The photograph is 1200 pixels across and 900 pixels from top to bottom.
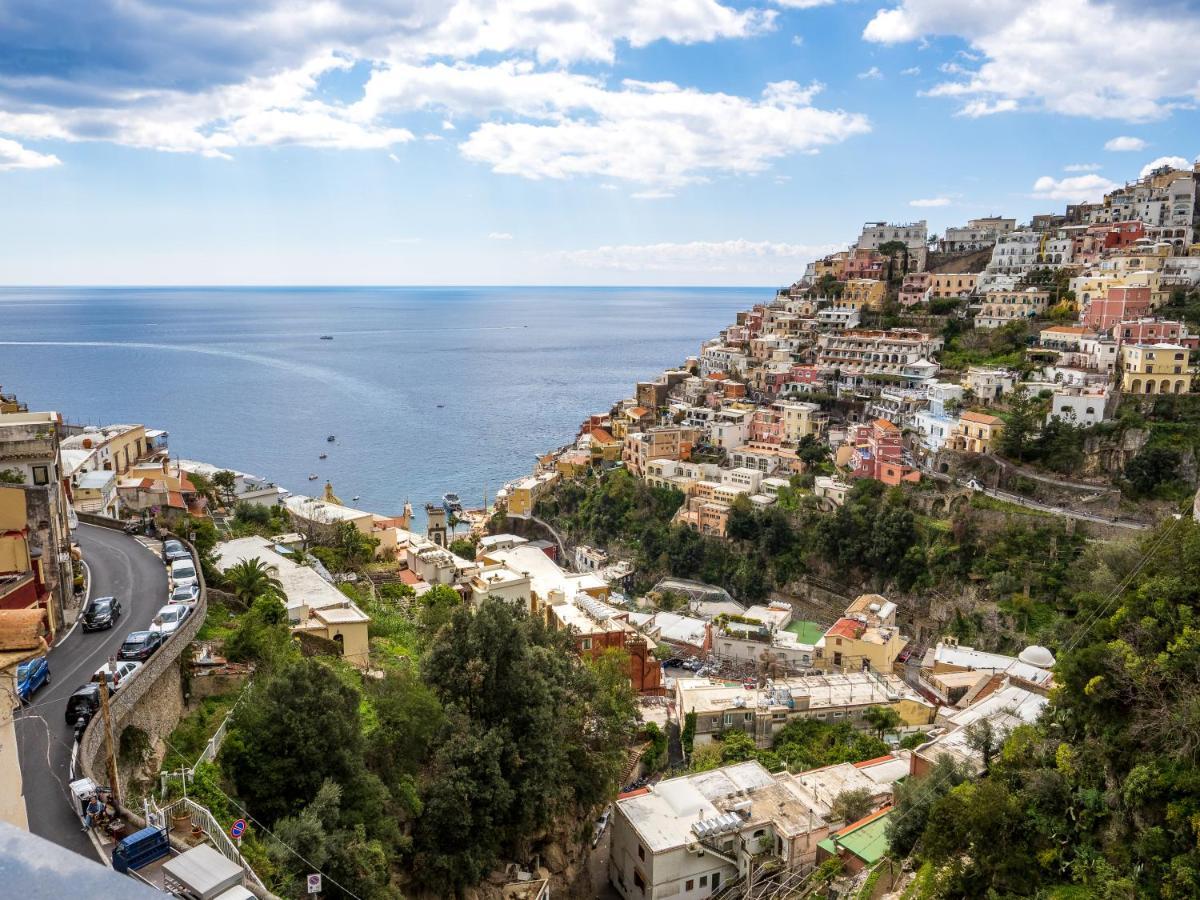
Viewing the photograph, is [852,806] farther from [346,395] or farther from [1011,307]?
[346,395]

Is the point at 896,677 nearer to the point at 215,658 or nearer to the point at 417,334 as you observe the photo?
the point at 215,658

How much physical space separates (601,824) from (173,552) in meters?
12.2

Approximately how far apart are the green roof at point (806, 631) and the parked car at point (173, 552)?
77.7ft

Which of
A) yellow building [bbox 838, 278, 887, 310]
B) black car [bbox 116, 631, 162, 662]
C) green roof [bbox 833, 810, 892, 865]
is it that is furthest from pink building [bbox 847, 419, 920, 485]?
black car [bbox 116, 631, 162, 662]

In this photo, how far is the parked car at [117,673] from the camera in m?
11.9

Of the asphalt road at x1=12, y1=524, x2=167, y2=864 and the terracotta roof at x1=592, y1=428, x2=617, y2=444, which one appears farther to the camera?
the terracotta roof at x1=592, y1=428, x2=617, y2=444

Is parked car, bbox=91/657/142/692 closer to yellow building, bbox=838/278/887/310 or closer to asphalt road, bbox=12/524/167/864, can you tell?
asphalt road, bbox=12/524/167/864

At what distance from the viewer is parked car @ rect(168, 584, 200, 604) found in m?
16.6

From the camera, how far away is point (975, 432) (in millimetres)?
42812

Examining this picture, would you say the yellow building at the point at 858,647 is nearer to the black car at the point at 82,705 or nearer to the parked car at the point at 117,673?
the parked car at the point at 117,673

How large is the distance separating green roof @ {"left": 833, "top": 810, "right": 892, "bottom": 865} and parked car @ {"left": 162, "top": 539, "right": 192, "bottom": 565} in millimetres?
15750

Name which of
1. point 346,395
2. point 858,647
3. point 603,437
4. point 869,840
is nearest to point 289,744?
point 869,840

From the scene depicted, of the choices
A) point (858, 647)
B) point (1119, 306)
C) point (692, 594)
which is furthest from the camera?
point (1119, 306)

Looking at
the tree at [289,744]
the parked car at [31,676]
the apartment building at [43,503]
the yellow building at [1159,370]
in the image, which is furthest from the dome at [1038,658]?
the apartment building at [43,503]
